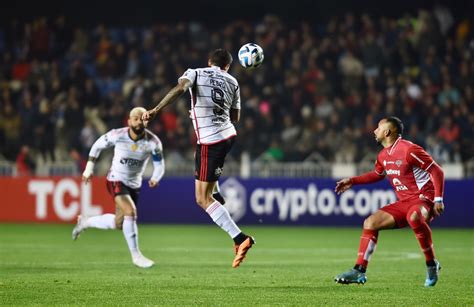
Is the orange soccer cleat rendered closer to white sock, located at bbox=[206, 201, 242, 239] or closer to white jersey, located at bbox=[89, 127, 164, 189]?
white sock, located at bbox=[206, 201, 242, 239]

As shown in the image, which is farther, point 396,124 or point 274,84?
point 274,84

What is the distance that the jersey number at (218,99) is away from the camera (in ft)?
36.5

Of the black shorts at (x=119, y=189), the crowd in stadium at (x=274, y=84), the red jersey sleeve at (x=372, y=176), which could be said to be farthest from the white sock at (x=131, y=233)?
the crowd in stadium at (x=274, y=84)

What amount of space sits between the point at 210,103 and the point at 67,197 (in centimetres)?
1262

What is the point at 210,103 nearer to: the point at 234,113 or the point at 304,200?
the point at 234,113

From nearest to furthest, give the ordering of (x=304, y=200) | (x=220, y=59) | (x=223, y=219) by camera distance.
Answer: (x=223, y=219), (x=220, y=59), (x=304, y=200)

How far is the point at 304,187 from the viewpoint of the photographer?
22422mm

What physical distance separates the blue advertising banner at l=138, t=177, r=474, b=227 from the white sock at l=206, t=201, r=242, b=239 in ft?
36.6

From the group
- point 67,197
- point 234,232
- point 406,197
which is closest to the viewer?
point 406,197

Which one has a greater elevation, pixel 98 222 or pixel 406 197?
pixel 406 197

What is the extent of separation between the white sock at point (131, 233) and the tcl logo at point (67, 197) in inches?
387

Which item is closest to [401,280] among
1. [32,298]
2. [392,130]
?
[392,130]

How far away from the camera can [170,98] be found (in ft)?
33.6

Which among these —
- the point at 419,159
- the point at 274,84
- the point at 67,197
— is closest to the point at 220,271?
the point at 419,159
